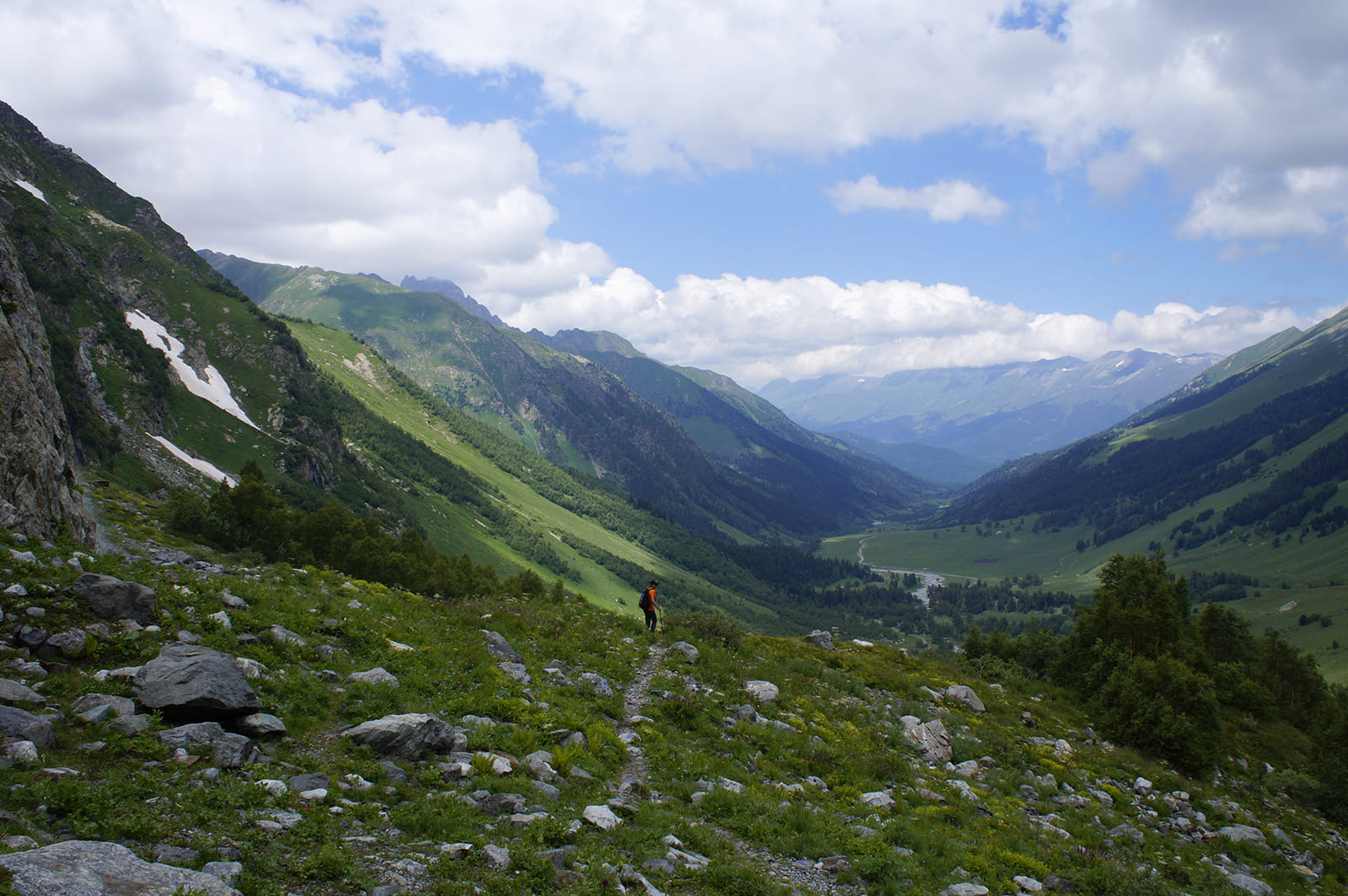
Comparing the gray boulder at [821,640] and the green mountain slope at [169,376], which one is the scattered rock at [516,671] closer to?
the gray boulder at [821,640]

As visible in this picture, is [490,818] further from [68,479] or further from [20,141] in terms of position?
[20,141]

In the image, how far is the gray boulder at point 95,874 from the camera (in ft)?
22.2

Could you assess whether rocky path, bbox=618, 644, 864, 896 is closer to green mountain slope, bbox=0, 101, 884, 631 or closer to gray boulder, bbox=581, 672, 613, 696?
gray boulder, bbox=581, 672, 613, 696

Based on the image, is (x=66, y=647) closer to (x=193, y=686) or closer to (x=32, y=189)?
(x=193, y=686)

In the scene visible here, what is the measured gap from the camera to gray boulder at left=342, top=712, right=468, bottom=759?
558 inches

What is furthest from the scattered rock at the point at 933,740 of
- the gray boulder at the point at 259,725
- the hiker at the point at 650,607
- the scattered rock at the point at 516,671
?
the gray boulder at the point at 259,725

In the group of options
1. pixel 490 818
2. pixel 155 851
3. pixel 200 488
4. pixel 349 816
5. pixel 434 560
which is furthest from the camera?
pixel 200 488

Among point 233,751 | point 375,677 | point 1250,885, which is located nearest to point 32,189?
point 375,677

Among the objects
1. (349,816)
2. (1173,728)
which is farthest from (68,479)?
(1173,728)

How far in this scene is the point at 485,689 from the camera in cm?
1898

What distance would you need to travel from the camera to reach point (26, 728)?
1041 cm

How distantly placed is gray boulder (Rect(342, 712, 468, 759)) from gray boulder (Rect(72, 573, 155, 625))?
269 inches

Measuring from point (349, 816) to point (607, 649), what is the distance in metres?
16.5

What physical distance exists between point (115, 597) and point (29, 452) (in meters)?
19.0
